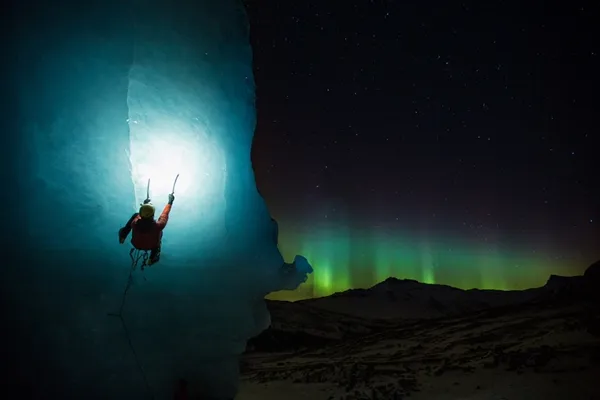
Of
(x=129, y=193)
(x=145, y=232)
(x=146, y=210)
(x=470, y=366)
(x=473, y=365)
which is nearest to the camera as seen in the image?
(x=146, y=210)

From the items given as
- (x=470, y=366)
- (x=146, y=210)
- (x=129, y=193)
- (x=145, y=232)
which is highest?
(x=129, y=193)

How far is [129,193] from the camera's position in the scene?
259 inches

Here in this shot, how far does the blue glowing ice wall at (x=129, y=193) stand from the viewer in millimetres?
6062

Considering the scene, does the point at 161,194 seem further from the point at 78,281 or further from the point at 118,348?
the point at 118,348

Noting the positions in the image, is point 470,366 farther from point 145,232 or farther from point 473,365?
point 145,232

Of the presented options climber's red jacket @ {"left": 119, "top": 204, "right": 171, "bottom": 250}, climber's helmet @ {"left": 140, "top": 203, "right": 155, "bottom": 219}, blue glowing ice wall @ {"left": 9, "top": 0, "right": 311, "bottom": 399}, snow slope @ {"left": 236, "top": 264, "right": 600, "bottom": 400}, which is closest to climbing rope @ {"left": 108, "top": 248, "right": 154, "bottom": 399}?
blue glowing ice wall @ {"left": 9, "top": 0, "right": 311, "bottom": 399}

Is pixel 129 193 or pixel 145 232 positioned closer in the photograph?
pixel 145 232

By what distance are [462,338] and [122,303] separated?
22599mm

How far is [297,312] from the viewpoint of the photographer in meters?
53.5

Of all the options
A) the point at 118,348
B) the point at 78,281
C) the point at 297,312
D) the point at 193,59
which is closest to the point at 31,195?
the point at 78,281

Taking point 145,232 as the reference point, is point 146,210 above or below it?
above

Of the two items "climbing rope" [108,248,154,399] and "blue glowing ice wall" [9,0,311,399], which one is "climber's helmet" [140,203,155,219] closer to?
"climbing rope" [108,248,154,399]

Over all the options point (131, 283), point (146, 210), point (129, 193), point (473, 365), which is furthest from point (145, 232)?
point (473, 365)

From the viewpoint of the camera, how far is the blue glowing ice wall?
606 centimetres
